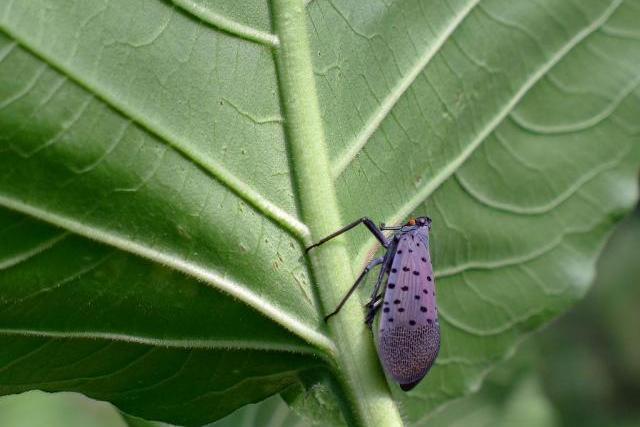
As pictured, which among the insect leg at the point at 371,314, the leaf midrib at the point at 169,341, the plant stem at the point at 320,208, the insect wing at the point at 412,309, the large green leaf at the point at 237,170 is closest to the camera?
the large green leaf at the point at 237,170

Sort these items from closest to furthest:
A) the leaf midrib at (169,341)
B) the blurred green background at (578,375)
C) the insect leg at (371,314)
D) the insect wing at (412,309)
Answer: the leaf midrib at (169,341) < the insect leg at (371,314) < the insect wing at (412,309) < the blurred green background at (578,375)

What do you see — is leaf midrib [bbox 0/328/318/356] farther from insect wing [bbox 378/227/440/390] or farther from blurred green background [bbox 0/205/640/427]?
blurred green background [bbox 0/205/640/427]

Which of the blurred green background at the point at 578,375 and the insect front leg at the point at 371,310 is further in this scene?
the blurred green background at the point at 578,375

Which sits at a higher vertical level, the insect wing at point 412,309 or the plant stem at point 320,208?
the plant stem at point 320,208

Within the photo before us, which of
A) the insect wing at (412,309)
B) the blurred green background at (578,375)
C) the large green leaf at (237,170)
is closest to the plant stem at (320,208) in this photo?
the large green leaf at (237,170)

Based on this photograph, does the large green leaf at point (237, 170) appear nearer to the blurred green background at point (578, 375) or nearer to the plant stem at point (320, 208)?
the plant stem at point (320, 208)

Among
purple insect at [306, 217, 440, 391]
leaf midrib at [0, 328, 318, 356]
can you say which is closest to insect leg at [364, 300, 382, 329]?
purple insect at [306, 217, 440, 391]

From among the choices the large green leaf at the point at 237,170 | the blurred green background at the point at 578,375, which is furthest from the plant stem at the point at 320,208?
the blurred green background at the point at 578,375

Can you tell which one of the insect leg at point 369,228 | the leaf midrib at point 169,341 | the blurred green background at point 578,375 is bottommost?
the blurred green background at point 578,375
